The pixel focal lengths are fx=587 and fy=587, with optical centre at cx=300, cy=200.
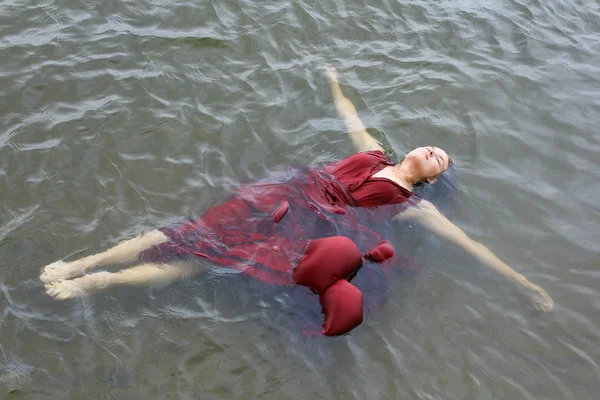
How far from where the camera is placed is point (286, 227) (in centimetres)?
573

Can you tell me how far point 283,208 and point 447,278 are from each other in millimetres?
1847

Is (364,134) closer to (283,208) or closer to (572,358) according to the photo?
(283,208)

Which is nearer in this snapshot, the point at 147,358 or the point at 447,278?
the point at 147,358

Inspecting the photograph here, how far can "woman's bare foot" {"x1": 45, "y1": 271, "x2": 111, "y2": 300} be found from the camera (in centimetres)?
494

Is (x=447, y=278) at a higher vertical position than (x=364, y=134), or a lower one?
lower

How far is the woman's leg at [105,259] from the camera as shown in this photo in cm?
507

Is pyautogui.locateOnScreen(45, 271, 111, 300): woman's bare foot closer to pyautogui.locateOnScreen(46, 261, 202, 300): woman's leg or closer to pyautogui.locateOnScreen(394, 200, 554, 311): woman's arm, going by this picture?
pyautogui.locateOnScreen(46, 261, 202, 300): woman's leg

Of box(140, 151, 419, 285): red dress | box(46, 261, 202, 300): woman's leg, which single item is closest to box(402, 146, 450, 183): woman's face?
box(140, 151, 419, 285): red dress

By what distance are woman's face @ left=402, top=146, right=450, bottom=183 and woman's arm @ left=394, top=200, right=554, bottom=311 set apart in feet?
1.05

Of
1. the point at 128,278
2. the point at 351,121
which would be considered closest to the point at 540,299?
the point at 351,121

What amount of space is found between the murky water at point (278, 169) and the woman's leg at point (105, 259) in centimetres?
14

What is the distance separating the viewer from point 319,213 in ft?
19.5

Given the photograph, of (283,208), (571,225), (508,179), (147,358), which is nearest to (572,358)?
(571,225)

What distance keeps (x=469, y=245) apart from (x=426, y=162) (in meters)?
1.01
